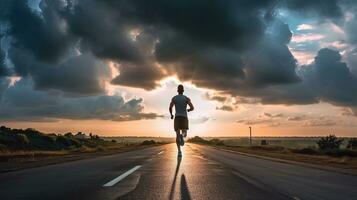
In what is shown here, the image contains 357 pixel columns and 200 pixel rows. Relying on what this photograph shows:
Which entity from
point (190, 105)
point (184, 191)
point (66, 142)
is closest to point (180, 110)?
point (190, 105)

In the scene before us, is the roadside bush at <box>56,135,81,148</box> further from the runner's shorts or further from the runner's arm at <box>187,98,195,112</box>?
the runner's arm at <box>187,98,195,112</box>

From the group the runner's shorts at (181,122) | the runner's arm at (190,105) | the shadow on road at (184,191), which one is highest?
the runner's arm at (190,105)

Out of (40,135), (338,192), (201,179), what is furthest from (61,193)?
(40,135)

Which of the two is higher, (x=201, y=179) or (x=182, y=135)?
(x=182, y=135)

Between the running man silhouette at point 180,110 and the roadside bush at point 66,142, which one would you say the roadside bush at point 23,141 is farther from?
the running man silhouette at point 180,110

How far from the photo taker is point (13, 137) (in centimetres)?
4916

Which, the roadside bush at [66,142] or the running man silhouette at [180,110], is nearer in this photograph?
the running man silhouette at [180,110]

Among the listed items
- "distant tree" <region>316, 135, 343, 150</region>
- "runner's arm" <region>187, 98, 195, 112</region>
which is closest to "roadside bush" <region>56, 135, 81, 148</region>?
"distant tree" <region>316, 135, 343, 150</region>

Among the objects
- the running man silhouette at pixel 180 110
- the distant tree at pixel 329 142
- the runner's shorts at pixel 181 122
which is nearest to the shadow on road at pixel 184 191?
the running man silhouette at pixel 180 110

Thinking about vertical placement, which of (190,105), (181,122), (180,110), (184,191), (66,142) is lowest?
(184,191)

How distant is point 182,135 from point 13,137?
35787 mm

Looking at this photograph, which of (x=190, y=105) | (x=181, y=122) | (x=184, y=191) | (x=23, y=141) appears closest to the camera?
(x=184, y=191)

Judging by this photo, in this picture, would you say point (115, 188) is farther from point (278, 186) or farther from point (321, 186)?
point (321, 186)

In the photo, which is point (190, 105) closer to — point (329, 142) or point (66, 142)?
point (66, 142)
